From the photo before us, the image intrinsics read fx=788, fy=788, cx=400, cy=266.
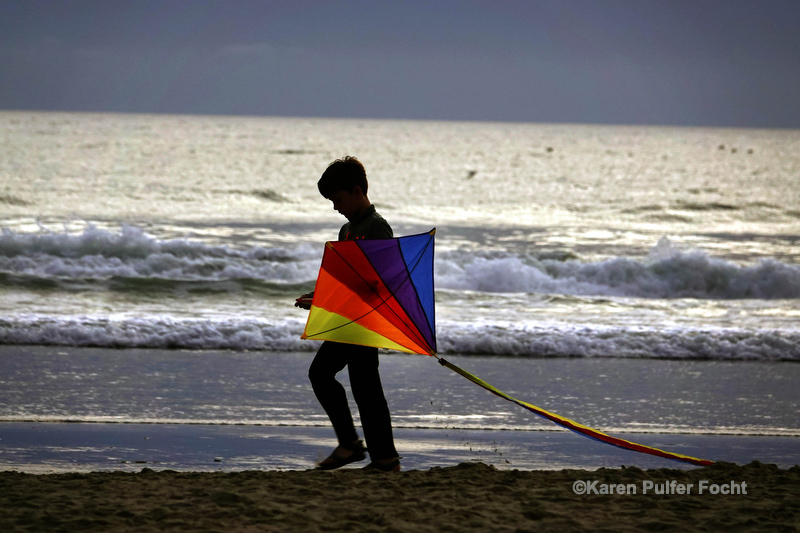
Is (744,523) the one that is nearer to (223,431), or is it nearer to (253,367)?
(223,431)

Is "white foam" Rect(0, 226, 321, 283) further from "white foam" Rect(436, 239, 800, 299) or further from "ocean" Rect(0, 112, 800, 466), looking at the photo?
"white foam" Rect(436, 239, 800, 299)

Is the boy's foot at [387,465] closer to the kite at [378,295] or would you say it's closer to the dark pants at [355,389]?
the dark pants at [355,389]

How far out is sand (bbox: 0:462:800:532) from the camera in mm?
3387

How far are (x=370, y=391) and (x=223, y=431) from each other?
5.91 feet

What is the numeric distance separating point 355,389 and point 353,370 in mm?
102

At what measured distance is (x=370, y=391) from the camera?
4234 mm

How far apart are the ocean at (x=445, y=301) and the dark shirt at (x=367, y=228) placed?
2195 mm

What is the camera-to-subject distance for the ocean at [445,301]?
6.61 metres

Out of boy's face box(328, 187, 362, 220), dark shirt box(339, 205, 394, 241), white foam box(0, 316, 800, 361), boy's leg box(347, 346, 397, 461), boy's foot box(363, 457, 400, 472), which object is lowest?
boy's foot box(363, 457, 400, 472)

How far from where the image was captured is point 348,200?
4160 millimetres

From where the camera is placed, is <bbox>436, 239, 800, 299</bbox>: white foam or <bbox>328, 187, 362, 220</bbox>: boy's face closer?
<bbox>328, 187, 362, 220</bbox>: boy's face

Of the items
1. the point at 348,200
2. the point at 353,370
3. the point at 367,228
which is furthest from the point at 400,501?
the point at 348,200

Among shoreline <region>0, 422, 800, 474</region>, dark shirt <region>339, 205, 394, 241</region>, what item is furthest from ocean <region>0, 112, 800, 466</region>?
dark shirt <region>339, 205, 394, 241</region>

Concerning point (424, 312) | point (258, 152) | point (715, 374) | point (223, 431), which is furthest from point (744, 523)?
point (258, 152)
